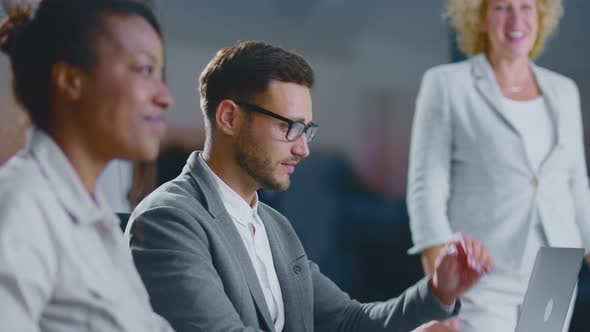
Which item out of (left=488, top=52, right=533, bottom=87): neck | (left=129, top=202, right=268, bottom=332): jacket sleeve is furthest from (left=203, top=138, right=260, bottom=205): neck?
(left=488, top=52, right=533, bottom=87): neck

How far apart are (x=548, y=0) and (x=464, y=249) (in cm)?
136

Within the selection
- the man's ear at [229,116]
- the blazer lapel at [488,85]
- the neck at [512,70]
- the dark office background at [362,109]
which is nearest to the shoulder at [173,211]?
the man's ear at [229,116]

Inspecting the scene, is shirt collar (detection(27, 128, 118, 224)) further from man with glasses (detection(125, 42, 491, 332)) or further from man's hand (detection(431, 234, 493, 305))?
man's hand (detection(431, 234, 493, 305))

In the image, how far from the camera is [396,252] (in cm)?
350

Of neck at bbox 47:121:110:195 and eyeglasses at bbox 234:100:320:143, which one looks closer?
neck at bbox 47:121:110:195

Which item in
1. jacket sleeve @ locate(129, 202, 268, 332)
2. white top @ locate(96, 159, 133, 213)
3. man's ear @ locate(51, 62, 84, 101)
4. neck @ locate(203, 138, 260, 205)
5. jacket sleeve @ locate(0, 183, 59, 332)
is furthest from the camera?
white top @ locate(96, 159, 133, 213)

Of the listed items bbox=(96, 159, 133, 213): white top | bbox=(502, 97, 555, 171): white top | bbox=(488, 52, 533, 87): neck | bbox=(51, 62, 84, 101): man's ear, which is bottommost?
bbox=(96, 159, 133, 213): white top

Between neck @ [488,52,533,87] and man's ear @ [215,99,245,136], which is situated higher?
neck @ [488,52,533,87]

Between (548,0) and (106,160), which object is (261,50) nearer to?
(106,160)

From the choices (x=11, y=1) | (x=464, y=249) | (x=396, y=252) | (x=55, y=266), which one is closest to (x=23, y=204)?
(x=55, y=266)

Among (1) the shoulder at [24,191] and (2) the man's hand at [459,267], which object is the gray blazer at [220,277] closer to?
(2) the man's hand at [459,267]

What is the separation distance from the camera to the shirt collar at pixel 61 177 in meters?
0.87

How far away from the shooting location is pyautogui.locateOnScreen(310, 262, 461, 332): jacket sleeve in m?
1.50

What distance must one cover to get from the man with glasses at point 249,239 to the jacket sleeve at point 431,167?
61 centimetres
